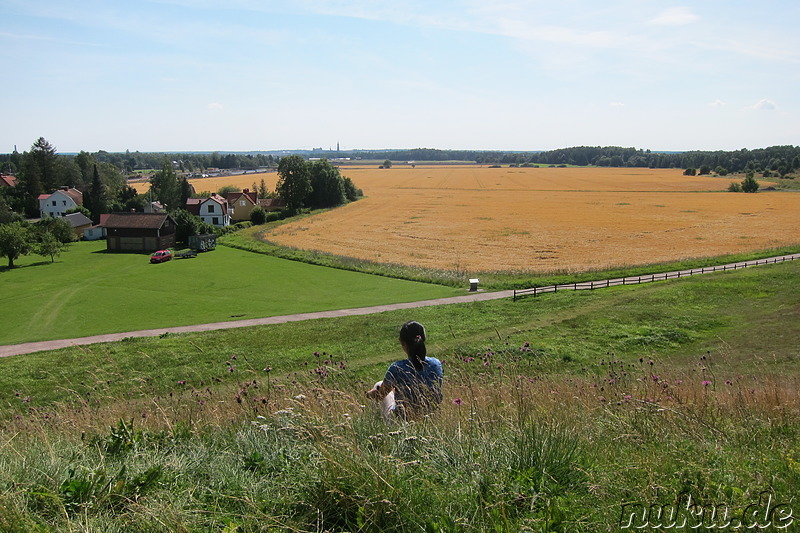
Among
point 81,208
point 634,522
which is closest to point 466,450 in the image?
point 634,522

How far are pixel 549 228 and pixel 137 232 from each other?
49483 mm

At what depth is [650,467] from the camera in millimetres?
4410

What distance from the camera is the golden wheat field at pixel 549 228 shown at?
52.8 meters

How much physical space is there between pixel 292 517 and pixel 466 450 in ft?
5.02

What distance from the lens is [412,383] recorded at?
6082mm

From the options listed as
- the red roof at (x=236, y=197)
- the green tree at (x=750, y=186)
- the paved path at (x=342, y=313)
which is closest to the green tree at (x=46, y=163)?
the red roof at (x=236, y=197)

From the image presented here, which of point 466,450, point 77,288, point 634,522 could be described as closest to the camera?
point 634,522

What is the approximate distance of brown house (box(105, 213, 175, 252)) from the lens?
182 feet

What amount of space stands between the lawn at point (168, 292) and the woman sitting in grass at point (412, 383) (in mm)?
25027

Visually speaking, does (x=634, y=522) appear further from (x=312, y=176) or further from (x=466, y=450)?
(x=312, y=176)

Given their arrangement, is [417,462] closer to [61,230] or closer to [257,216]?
[61,230]

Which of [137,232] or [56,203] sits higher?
[56,203]

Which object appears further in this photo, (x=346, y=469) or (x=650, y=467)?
(x=650, y=467)

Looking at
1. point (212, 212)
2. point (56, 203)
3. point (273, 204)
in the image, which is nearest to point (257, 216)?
point (212, 212)
